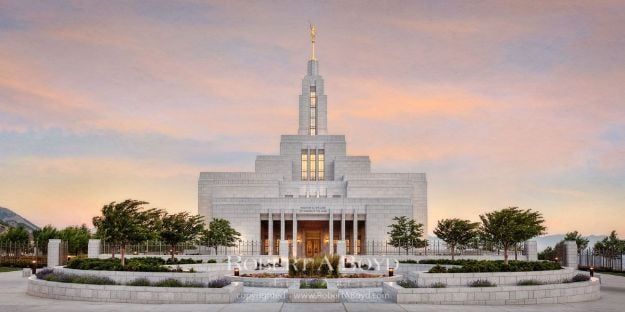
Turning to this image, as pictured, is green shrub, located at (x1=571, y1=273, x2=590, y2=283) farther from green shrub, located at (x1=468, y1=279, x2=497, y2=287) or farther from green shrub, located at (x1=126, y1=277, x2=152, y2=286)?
green shrub, located at (x1=126, y1=277, x2=152, y2=286)

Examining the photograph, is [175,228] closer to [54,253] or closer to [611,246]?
[54,253]

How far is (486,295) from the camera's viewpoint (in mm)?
23969

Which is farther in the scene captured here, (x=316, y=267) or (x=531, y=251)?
(x=531, y=251)

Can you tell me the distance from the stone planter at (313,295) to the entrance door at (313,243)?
198ft

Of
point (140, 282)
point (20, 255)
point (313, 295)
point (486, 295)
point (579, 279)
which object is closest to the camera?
point (313, 295)

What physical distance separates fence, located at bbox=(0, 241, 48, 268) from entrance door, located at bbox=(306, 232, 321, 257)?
33394 mm

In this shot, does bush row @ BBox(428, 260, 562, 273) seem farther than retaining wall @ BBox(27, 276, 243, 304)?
Yes

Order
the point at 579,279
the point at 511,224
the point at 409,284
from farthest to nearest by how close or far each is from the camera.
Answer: the point at 511,224
the point at 579,279
the point at 409,284

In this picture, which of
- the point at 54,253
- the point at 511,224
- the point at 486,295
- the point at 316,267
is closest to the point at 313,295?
the point at 486,295

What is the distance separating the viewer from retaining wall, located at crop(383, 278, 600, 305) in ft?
77.3

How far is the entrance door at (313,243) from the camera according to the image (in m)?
83.9

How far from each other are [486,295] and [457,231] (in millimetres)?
32119

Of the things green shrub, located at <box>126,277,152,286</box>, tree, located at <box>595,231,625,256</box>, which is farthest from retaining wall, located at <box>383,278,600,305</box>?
tree, located at <box>595,231,625,256</box>

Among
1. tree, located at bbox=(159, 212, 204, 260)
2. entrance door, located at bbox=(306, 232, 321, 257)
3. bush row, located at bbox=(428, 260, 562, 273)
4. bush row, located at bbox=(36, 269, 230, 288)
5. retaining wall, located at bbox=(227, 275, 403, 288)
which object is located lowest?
entrance door, located at bbox=(306, 232, 321, 257)
